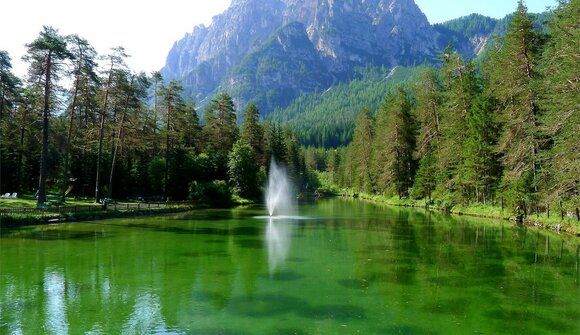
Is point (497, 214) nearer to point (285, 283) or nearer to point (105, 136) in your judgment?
point (285, 283)

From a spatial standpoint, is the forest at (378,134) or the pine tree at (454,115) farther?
the pine tree at (454,115)

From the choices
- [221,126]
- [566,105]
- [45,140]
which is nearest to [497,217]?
[566,105]

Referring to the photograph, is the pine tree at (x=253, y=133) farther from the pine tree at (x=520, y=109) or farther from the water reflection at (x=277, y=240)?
the pine tree at (x=520, y=109)

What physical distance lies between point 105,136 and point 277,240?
3452 cm

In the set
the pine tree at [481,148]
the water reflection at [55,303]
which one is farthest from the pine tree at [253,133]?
the water reflection at [55,303]

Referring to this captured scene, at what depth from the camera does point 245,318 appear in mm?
12312

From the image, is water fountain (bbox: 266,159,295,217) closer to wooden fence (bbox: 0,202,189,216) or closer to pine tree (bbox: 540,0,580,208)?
wooden fence (bbox: 0,202,189,216)

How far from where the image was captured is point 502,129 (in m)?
44.5

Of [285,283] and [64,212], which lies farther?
[64,212]

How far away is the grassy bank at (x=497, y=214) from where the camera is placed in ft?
106

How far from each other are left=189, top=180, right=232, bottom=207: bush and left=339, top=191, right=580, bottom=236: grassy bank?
2618 cm

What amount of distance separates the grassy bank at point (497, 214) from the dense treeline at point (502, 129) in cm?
86

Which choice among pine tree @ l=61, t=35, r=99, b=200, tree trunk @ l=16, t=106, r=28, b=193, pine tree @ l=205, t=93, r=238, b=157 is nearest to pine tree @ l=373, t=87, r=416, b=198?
pine tree @ l=205, t=93, r=238, b=157

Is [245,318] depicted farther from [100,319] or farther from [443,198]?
[443,198]
